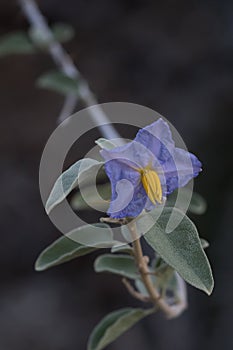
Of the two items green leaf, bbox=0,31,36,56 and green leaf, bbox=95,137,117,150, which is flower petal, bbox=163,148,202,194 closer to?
green leaf, bbox=95,137,117,150

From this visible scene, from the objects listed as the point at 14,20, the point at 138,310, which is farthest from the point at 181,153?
the point at 14,20

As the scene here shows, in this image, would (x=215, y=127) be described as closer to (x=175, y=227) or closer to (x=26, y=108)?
(x=26, y=108)

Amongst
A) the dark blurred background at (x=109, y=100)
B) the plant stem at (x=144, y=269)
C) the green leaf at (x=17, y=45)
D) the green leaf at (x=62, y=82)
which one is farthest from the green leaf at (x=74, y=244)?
the dark blurred background at (x=109, y=100)

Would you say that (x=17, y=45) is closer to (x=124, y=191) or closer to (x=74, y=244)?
(x=74, y=244)

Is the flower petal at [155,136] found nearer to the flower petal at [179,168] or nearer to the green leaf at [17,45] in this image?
the flower petal at [179,168]

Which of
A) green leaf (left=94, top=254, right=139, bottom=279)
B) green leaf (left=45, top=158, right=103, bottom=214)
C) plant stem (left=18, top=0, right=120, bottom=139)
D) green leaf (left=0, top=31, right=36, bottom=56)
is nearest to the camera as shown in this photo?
green leaf (left=45, top=158, right=103, bottom=214)

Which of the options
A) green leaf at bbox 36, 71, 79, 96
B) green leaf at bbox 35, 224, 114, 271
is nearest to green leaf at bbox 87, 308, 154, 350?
→ green leaf at bbox 35, 224, 114, 271

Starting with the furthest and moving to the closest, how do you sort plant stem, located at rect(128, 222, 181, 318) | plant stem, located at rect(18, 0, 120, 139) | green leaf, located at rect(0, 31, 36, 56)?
green leaf, located at rect(0, 31, 36, 56) < plant stem, located at rect(18, 0, 120, 139) < plant stem, located at rect(128, 222, 181, 318)
